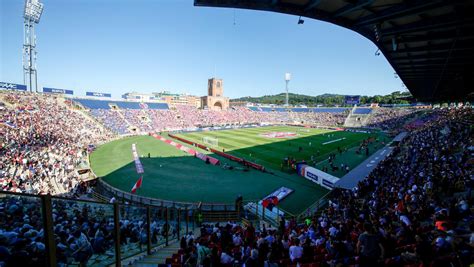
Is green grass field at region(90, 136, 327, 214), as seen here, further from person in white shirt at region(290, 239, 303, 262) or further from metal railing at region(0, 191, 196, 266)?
person in white shirt at region(290, 239, 303, 262)

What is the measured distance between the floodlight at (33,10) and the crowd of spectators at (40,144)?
17.6 meters

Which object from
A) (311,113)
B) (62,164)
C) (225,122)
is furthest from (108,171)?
(311,113)

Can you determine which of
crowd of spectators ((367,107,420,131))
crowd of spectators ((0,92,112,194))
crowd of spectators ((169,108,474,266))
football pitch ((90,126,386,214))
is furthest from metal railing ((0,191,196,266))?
crowd of spectators ((367,107,420,131))

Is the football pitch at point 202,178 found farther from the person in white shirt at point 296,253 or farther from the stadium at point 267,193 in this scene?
the person in white shirt at point 296,253

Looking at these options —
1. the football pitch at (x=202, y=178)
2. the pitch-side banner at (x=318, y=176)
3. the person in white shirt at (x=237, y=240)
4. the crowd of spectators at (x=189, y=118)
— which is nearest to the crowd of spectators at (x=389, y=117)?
the crowd of spectators at (x=189, y=118)

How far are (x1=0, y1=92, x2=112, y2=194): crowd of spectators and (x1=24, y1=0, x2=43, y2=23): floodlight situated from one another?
57.9 feet

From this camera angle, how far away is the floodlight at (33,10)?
50219 millimetres

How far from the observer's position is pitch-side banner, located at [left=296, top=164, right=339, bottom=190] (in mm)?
20203

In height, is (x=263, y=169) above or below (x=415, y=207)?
below

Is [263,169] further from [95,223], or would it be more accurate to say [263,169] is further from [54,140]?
[54,140]

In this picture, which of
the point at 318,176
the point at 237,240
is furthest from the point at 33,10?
the point at 237,240

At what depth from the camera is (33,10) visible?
51.1 m

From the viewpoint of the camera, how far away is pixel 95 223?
5.38 m

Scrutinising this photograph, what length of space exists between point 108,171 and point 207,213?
49.9 feet
